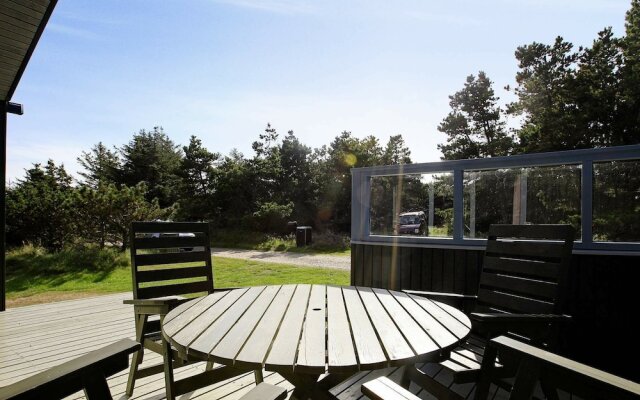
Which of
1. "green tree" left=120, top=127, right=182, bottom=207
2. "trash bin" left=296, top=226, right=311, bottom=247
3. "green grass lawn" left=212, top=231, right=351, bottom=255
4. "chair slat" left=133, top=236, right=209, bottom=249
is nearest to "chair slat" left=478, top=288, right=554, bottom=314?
"chair slat" left=133, top=236, right=209, bottom=249

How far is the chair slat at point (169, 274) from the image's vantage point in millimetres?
2117

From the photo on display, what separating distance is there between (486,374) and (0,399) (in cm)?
139

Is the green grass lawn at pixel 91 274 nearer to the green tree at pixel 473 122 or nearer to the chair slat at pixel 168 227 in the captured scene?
the chair slat at pixel 168 227

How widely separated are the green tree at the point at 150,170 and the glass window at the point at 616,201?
2244cm

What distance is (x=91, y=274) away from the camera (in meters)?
6.83

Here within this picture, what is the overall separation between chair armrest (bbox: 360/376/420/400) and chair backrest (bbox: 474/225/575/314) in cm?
129

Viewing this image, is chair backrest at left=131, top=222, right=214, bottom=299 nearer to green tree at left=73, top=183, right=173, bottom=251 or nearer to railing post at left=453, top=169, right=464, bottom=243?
railing post at left=453, top=169, right=464, bottom=243

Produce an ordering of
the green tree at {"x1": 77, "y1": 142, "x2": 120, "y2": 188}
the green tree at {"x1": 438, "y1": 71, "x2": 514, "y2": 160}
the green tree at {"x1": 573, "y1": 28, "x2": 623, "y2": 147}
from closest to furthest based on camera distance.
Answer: the green tree at {"x1": 573, "y1": 28, "x2": 623, "y2": 147} < the green tree at {"x1": 438, "y1": 71, "x2": 514, "y2": 160} < the green tree at {"x1": 77, "y1": 142, "x2": 120, "y2": 188}

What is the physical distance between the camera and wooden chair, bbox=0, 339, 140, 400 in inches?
27.3

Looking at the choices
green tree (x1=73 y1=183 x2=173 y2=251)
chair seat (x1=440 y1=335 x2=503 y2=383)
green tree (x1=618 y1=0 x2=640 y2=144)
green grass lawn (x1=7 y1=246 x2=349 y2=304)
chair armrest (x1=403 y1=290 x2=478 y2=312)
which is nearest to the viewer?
chair seat (x1=440 y1=335 x2=503 y2=383)

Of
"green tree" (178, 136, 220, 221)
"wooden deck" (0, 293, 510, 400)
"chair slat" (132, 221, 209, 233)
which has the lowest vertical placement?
"wooden deck" (0, 293, 510, 400)

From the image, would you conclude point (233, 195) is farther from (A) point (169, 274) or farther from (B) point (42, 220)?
(A) point (169, 274)

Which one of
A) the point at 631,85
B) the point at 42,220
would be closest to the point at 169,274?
the point at 42,220

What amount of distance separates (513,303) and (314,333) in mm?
1325
